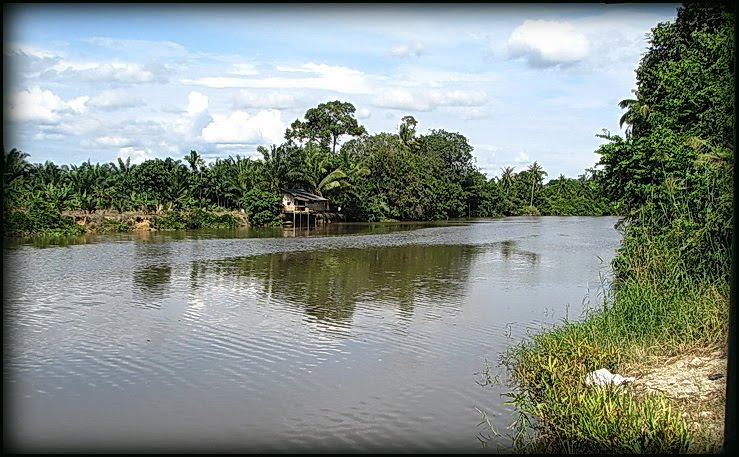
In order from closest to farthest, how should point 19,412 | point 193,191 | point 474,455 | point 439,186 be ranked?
point 474,455, point 19,412, point 193,191, point 439,186

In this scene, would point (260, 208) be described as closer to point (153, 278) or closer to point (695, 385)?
point (153, 278)

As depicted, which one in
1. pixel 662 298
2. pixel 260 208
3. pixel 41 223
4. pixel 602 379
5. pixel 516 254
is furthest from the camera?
pixel 260 208

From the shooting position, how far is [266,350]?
858 cm

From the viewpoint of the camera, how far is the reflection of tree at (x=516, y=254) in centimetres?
2064

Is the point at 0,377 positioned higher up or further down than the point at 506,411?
higher up

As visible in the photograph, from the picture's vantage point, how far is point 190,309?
11.6 m

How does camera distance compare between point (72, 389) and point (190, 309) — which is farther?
point (190, 309)

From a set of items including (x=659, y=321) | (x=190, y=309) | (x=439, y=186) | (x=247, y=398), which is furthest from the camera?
(x=439, y=186)

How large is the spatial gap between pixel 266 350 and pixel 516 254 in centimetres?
1514

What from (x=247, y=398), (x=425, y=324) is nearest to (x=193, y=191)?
(x=425, y=324)

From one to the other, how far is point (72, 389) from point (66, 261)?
42.1 ft

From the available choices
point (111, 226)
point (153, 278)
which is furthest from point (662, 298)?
Result: point (111, 226)

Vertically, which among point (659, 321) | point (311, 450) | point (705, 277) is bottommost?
point (311, 450)

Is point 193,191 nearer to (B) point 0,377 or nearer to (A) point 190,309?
(A) point 190,309
